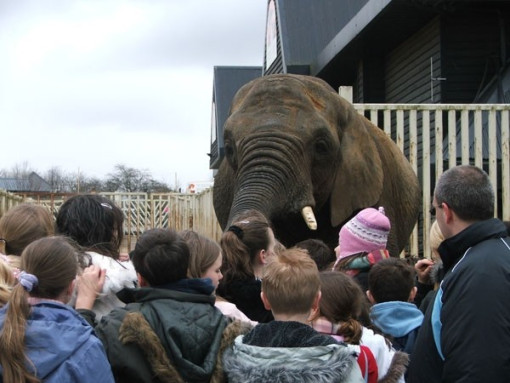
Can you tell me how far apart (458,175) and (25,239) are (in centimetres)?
205

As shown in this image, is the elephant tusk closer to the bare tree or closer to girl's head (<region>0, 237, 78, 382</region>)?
girl's head (<region>0, 237, 78, 382</region>)

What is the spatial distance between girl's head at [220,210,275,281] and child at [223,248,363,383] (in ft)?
3.36

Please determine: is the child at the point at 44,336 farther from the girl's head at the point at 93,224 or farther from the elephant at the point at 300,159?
the elephant at the point at 300,159

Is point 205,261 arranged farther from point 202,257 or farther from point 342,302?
point 342,302

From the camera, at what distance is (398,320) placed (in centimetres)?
438

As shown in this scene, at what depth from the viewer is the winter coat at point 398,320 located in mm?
4367

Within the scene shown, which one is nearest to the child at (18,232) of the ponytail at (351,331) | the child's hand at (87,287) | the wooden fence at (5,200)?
the child's hand at (87,287)

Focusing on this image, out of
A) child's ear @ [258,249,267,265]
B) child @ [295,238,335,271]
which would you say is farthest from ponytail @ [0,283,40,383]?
child @ [295,238,335,271]

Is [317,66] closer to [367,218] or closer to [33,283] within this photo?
[367,218]

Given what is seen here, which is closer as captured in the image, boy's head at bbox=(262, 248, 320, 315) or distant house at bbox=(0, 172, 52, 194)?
boy's head at bbox=(262, 248, 320, 315)

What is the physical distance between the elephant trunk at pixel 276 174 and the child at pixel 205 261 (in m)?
3.44

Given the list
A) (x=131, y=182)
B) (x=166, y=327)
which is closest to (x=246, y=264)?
(x=166, y=327)

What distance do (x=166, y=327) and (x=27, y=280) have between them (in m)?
0.57

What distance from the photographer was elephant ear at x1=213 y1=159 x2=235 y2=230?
9219mm
